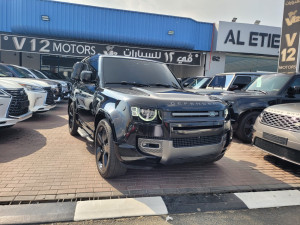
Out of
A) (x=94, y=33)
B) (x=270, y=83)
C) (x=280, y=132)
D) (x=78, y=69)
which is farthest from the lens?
(x=94, y=33)

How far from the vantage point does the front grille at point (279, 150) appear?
147 inches

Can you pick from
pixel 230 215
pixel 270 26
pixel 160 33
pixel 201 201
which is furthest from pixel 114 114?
pixel 270 26

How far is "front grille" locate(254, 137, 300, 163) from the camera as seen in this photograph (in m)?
3.75

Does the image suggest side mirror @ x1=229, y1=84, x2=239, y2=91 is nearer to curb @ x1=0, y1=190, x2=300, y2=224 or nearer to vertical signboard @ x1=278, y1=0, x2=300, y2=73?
vertical signboard @ x1=278, y1=0, x2=300, y2=73

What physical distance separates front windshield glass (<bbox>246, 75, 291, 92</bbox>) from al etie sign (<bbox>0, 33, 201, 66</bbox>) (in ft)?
36.1

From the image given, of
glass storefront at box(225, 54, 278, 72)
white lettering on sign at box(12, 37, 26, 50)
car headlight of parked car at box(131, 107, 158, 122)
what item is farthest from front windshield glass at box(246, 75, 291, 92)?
white lettering on sign at box(12, 37, 26, 50)

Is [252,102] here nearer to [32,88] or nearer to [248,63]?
[32,88]

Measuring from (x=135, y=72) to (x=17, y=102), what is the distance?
10.3ft

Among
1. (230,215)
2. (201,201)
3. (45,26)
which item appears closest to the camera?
(230,215)

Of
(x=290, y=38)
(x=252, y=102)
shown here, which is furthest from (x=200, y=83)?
(x=252, y=102)

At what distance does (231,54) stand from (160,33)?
19.8ft

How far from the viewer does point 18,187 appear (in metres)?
3.15

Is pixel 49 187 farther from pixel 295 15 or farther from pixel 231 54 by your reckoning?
pixel 231 54

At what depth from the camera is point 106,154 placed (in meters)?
3.42
